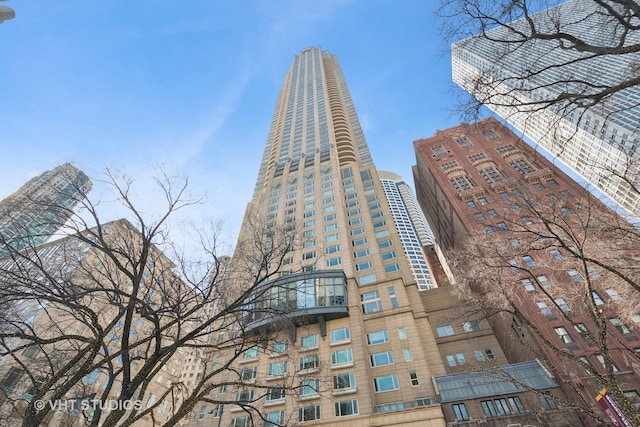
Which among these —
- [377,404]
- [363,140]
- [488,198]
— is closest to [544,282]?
[488,198]

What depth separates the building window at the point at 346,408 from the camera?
1047 inches

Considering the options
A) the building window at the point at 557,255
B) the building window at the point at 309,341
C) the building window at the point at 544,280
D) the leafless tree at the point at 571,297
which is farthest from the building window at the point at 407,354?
the building window at the point at 557,255

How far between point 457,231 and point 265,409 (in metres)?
43.7

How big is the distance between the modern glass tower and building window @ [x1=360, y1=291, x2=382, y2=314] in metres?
0.13

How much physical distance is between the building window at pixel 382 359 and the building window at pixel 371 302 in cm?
573

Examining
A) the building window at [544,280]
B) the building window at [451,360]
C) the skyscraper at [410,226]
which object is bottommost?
the building window at [451,360]

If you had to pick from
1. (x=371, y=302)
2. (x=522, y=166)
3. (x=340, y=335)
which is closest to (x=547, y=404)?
(x=371, y=302)

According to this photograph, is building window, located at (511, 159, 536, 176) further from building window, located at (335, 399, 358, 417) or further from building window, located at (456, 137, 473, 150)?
building window, located at (335, 399, 358, 417)

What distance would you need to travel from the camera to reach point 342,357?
102ft

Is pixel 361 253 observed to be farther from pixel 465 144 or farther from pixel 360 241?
pixel 465 144

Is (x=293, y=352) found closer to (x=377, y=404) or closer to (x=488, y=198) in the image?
(x=377, y=404)

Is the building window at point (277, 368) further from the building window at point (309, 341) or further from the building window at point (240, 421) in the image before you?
the building window at point (240, 421)

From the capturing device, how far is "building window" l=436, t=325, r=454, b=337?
39.1 metres

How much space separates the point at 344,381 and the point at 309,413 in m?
4.29
